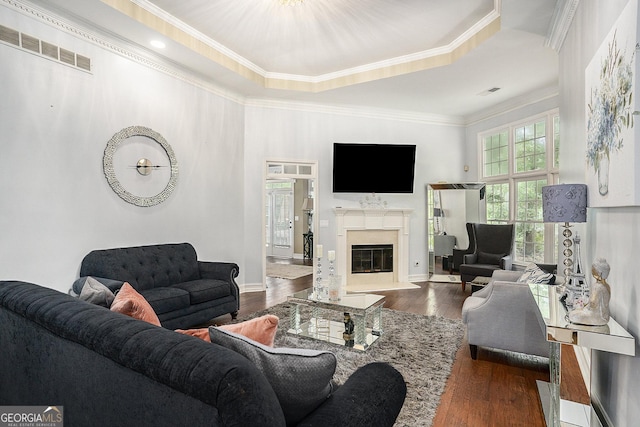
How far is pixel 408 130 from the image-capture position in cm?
665

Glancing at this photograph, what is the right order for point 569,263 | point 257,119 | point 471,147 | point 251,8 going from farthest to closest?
point 471,147 → point 257,119 → point 251,8 → point 569,263

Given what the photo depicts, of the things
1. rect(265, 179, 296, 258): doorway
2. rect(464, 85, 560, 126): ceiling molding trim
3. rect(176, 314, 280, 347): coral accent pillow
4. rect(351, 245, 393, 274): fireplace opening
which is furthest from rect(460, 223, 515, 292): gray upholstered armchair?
rect(265, 179, 296, 258): doorway

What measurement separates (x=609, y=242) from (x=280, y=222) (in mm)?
8739

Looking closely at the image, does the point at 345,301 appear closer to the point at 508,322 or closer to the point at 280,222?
the point at 508,322

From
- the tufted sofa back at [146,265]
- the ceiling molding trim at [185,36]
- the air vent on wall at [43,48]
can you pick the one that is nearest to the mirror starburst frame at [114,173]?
the tufted sofa back at [146,265]

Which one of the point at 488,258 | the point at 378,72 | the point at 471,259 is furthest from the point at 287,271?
the point at 378,72

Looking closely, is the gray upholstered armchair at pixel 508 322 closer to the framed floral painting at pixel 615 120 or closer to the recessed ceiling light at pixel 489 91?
the framed floral painting at pixel 615 120

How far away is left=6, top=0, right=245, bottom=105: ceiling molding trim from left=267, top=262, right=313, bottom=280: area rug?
138 inches

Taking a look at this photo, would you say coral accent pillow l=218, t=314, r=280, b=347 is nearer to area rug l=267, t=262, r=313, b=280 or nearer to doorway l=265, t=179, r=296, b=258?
area rug l=267, t=262, r=313, b=280

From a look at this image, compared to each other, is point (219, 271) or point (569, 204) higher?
point (569, 204)

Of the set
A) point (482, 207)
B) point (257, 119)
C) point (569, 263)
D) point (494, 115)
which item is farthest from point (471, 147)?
point (569, 263)

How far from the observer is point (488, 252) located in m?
5.69

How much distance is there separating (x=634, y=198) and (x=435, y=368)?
1.97 m

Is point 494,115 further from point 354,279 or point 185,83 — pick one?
point 185,83
